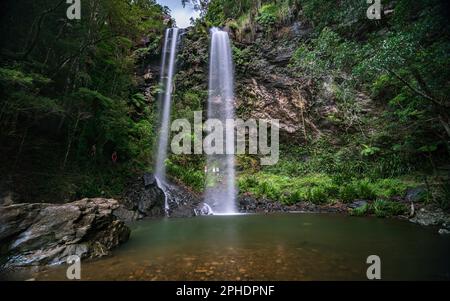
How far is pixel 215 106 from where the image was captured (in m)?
16.9

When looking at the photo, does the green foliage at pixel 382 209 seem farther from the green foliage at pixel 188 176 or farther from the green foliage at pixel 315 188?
the green foliage at pixel 188 176

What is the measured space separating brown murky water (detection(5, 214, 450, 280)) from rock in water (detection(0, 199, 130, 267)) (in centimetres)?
42

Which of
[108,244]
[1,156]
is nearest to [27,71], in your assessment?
[1,156]

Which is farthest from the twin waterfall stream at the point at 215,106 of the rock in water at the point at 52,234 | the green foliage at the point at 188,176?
the rock in water at the point at 52,234

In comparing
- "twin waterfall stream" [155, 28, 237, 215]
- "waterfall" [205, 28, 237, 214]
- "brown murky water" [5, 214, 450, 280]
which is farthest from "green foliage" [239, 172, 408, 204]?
"brown murky water" [5, 214, 450, 280]

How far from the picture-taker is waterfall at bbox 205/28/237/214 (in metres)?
13.6

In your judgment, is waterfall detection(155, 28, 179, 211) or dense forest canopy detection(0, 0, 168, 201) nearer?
dense forest canopy detection(0, 0, 168, 201)

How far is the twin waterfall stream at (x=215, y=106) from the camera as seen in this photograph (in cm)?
1340

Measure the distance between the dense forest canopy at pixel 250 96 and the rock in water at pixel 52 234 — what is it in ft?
10.9

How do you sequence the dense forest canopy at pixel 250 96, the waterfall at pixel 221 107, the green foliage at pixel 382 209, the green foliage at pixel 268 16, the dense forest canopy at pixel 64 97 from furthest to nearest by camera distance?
the green foliage at pixel 268 16
the waterfall at pixel 221 107
the green foliage at pixel 382 209
the dense forest canopy at pixel 64 97
the dense forest canopy at pixel 250 96

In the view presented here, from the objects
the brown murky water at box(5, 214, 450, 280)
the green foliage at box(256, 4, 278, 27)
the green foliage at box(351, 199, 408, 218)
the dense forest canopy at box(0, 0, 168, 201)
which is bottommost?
the brown murky water at box(5, 214, 450, 280)

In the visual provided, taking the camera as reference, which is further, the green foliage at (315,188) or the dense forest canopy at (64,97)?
the green foliage at (315,188)

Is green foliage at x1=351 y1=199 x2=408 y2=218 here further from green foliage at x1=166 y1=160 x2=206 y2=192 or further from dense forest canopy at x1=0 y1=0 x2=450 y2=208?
green foliage at x1=166 y1=160 x2=206 y2=192

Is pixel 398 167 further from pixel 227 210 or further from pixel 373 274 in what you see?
pixel 373 274
